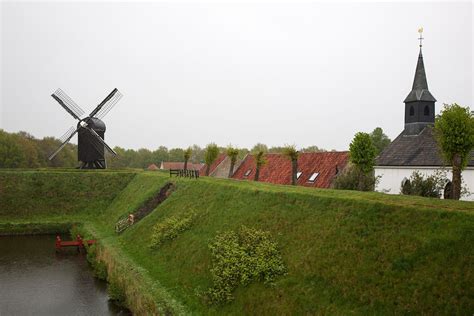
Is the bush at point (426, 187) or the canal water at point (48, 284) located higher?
the bush at point (426, 187)

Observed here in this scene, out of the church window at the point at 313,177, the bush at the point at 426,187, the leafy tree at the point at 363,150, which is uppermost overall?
the leafy tree at the point at 363,150

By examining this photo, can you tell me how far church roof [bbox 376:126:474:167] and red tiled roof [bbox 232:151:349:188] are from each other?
15.7 ft

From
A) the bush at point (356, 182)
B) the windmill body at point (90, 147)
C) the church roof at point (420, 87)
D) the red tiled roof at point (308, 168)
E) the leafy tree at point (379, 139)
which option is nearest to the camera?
the bush at point (356, 182)

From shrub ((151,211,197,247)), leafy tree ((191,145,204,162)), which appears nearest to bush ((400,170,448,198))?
shrub ((151,211,197,247))

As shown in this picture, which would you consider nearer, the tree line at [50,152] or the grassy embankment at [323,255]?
the grassy embankment at [323,255]

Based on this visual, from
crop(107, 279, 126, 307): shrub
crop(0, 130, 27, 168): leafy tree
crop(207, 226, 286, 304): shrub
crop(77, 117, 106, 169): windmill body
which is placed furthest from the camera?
crop(0, 130, 27, 168): leafy tree

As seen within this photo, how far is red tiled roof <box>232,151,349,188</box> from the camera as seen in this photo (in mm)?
38469

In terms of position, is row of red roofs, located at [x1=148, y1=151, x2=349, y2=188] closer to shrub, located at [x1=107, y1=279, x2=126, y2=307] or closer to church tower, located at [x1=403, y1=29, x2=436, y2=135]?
church tower, located at [x1=403, y1=29, x2=436, y2=135]

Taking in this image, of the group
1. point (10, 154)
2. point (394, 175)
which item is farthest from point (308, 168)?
point (10, 154)

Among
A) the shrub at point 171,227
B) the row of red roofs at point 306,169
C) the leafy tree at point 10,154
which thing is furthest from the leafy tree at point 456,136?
the leafy tree at point 10,154

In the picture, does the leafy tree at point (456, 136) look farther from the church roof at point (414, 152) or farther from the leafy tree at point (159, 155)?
the leafy tree at point (159, 155)

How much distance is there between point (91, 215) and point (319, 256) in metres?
35.1

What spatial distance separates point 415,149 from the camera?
3272 centimetres

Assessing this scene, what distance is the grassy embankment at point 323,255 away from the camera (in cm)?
1355
